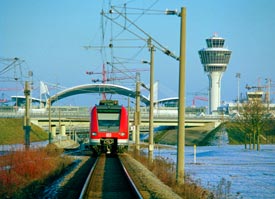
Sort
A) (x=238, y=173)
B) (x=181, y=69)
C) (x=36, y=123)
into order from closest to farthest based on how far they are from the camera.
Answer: (x=181, y=69), (x=238, y=173), (x=36, y=123)

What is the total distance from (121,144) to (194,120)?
2928 inches

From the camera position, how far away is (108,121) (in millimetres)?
36531

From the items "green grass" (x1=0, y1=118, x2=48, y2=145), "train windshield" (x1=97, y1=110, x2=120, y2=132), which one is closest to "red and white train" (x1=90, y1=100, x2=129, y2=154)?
"train windshield" (x1=97, y1=110, x2=120, y2=132)

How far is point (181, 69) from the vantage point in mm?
18234

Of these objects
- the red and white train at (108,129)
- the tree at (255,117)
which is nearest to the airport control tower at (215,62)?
the tree at (255,117)

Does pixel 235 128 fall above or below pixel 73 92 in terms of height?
below

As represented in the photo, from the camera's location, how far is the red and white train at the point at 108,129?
3622 cm

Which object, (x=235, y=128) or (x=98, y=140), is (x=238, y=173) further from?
(x=235, y=128)

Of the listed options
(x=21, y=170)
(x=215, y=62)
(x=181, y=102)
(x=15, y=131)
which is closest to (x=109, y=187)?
(x=181, y=102)

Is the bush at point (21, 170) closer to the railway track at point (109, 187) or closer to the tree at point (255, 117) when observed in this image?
the railway track at point (109, 187)

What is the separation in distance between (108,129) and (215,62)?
124881 mm

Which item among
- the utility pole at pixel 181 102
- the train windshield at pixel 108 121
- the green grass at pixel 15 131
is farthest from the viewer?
the green grass at pixel 15 131

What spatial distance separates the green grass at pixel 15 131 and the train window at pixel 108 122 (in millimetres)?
51632

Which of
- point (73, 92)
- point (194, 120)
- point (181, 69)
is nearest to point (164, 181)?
point (181, 69)
